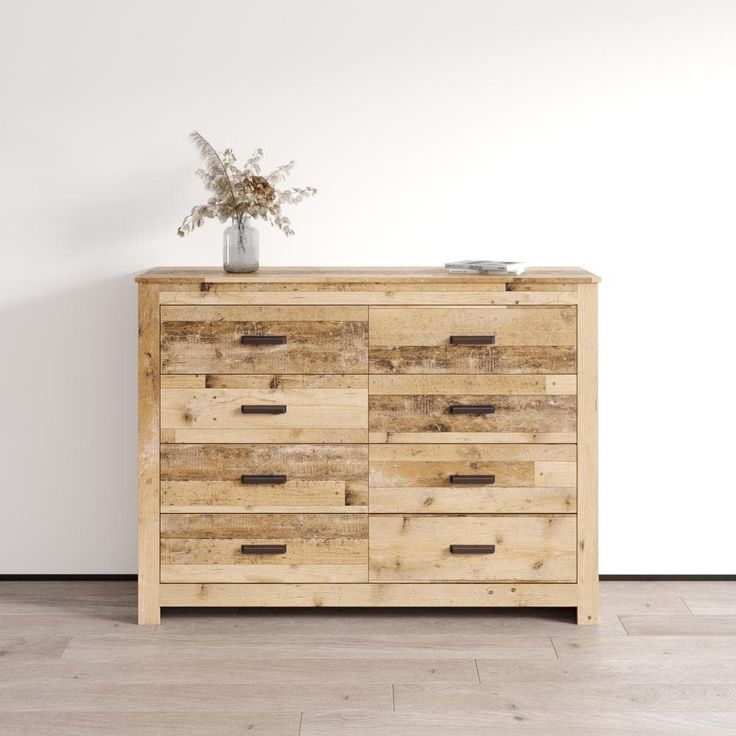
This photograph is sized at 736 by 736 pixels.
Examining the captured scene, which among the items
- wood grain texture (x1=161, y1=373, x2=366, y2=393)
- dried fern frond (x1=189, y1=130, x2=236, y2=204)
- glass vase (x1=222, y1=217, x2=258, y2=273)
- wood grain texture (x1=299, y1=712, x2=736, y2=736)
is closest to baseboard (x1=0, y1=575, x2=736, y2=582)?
wood grain texture (x1=161, y1=373, x2=366, y2=393)

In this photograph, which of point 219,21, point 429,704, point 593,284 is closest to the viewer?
point 429,704

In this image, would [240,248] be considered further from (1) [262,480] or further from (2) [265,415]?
(1) [262,480]

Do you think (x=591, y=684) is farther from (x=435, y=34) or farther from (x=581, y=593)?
(x=435, y=34)

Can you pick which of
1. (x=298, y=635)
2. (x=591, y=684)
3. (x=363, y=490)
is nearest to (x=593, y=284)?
(x=363, y=490)

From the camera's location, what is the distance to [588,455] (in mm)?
3225

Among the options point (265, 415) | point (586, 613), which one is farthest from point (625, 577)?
point (265, 415)

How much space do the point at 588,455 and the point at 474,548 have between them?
444 mm

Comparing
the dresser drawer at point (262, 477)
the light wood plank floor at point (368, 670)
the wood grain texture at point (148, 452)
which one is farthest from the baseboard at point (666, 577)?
the wood grain texture at point (148, 452)

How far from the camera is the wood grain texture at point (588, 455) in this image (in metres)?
3.19

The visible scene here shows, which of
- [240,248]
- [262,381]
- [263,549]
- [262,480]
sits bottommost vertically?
[263,549]

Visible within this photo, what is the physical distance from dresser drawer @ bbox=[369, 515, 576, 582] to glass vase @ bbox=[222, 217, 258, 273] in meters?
0.89

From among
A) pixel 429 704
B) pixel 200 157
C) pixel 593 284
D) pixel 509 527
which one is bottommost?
pixel 429 704

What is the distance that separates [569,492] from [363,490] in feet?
2.04

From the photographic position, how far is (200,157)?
3.63 metres
